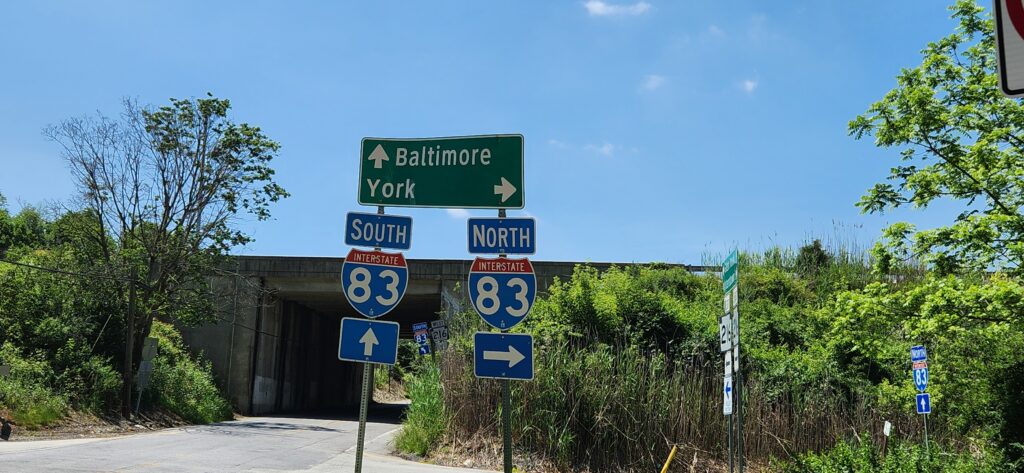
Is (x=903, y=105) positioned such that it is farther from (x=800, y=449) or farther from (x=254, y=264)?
(x=254, y=264)

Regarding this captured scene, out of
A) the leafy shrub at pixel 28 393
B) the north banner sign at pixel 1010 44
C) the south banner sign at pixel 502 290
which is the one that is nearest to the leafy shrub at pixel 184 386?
the leafy shrub at pixel 28 393

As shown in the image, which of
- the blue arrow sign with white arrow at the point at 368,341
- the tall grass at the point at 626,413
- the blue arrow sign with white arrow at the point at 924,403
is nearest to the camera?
the blue arrow sign with white arrow at the point at 368,341

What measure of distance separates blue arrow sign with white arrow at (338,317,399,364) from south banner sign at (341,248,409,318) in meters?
0.14

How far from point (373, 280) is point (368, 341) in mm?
615

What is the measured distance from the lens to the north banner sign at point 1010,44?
88.0 inches

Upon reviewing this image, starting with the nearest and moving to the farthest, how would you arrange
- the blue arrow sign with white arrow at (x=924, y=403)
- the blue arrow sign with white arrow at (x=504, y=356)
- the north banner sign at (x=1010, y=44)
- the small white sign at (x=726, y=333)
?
the north banner sign at (x=1010, y=44)
the blue arrow sign with white arrow at (x=504, y=356)
the small white sign at (x=726, y=333)
the blue arrow sign with white arrow at (x=924, y=403)

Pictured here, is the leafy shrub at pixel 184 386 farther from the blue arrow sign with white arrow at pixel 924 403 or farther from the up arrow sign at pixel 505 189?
the blue arrow sign with white arrow at pixel 924 403

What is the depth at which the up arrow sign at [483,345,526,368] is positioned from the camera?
7.05 metres

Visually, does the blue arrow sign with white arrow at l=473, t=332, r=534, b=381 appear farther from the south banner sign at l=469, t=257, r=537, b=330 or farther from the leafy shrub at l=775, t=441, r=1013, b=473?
the leafy shrub at l=775, t=441, r=1013, b=473

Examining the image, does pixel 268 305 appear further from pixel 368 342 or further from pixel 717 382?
pixel 368 342

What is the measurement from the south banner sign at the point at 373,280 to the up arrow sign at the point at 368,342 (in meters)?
0.19

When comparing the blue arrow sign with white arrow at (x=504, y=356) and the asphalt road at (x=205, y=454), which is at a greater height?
the blue arrow sign with white arrow at (x=504, y=356)

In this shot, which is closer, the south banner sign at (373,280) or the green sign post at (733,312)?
the south banner sign at (373,280)

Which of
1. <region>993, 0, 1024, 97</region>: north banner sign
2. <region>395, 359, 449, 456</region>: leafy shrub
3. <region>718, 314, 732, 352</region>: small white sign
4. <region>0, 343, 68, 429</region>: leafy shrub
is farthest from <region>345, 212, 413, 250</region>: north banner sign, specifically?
<region>0, 343, 68, 429</region>: leafy shrub
